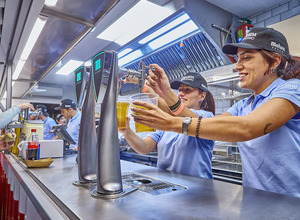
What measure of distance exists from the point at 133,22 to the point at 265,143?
1.94 meters

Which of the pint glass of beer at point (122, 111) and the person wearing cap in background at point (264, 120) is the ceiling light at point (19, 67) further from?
the pint glass of beer at point (122, 111)

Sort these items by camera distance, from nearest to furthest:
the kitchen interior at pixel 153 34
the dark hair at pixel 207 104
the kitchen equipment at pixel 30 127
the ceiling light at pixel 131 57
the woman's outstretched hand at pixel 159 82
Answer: the woman's outstretched hand at pixel 159 82, the kitchen interior at pixel 153 34, the dark hair at pixel 207 104, the kitchen equipment at pixel 30 127, the ceiling light at pixel 131 57

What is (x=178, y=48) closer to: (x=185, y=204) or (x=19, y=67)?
(x=19, y=67)

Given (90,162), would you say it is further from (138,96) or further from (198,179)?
(198,179)

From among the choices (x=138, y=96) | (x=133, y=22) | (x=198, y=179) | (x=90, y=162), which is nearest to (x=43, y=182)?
(x=90, y=162)

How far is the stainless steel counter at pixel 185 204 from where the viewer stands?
576mm

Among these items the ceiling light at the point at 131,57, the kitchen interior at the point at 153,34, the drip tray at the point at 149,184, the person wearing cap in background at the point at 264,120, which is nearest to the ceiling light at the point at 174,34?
the kitchen interior at the point at 153,34

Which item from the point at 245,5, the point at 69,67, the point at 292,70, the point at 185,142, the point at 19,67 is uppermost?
the point at 245,5

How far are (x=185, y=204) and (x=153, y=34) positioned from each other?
2571mm

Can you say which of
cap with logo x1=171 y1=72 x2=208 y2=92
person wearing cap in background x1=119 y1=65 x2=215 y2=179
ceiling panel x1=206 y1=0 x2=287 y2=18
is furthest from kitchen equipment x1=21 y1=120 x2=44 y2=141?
ceiling panel x1=206 y1=0 x2=287 y2=18

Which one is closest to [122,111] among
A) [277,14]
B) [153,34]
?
[153,34]

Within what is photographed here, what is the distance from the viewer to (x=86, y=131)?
95cm

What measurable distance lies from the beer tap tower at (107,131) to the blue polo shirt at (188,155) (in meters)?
0.70

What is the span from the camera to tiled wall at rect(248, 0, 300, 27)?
8.86 ft
